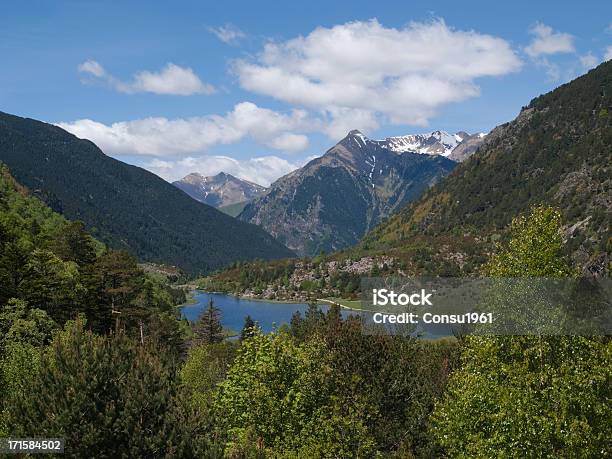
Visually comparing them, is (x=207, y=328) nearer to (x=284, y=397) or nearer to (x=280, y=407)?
(x=284, y=397)

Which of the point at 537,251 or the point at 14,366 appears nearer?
the point at 537,251

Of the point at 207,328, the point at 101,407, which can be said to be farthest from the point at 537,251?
the point at 207,328

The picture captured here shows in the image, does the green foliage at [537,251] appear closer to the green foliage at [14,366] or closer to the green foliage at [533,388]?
the green foliage at [533,388]

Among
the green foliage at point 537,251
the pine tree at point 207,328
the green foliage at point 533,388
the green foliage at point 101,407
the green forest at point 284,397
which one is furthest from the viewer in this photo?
the pine tree at point 207,328

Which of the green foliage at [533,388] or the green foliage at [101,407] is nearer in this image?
the green foliage at [101,407]

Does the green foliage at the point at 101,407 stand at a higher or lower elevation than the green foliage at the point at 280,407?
higher

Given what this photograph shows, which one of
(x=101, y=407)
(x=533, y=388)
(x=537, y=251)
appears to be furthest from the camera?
(x=537, y=251)

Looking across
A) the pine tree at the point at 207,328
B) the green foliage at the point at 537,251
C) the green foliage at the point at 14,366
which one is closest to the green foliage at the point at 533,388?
the green foliage at the point at 537,251

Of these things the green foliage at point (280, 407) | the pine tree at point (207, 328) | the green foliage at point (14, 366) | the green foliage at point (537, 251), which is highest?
the green foliage at point (537, 251)

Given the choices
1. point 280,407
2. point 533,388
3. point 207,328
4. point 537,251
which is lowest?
point 207,328

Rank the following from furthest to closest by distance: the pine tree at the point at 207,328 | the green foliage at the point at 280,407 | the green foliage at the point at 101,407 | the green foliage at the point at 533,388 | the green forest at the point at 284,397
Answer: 1. the pine tree at the point at 207,328
2. the green foliage at the point at 280,407
3. the green foliage at the point at 533,388
4. the green forest at the point at 284,397
5. the green foliage at the point at 101,407

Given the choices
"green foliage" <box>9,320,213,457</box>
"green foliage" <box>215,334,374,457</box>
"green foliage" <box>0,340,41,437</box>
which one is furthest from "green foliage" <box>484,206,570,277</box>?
"green foliage" <box>0,340,41,437</box>

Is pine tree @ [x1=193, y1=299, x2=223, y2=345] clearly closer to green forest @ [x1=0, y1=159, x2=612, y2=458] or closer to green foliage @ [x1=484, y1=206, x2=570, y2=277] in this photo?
green forest @ [x1=0, y1=159, x2=612, y2=458]

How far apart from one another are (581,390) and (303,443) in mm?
16155
